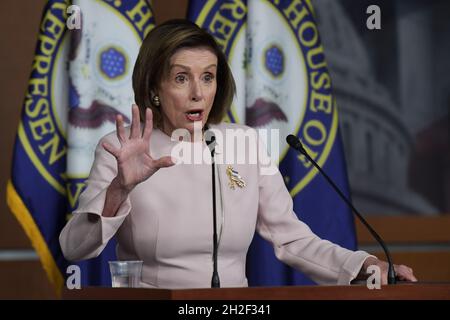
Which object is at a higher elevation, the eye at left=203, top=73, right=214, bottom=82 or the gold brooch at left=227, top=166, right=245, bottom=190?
the eye at left=203, top=73, right=214, bottom=82

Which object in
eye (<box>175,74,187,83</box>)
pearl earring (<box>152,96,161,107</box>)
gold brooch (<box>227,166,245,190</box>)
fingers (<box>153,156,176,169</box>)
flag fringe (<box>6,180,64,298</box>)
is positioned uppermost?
eye (<box>175,74,187,83</box>)

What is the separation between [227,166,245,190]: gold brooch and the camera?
2.63m

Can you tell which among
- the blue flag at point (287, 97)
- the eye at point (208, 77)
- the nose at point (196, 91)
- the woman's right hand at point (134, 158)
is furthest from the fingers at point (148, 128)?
the blue flag at point (287, 97)

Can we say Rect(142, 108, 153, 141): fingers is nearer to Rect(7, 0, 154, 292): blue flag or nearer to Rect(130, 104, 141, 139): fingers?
Rect(130, 104, 141, 139): fingers

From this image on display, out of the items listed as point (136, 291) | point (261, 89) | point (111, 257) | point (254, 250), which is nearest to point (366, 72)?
point (261, 89)

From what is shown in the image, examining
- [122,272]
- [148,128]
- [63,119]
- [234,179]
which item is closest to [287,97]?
[63,119]

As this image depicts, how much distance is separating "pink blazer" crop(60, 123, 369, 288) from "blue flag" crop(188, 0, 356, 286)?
1.02 m

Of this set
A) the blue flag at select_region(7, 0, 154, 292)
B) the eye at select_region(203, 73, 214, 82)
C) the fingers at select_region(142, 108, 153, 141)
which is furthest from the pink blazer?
the blue flag at select_region(7, 0, 154, 292)

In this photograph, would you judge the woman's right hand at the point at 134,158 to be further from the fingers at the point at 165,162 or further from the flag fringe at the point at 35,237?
the flag fringe at the point at 35,237

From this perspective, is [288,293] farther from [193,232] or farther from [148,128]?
[193,232]

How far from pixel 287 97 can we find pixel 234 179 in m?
1.19

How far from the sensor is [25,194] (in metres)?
3.43

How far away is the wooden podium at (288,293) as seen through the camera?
1650 mm
